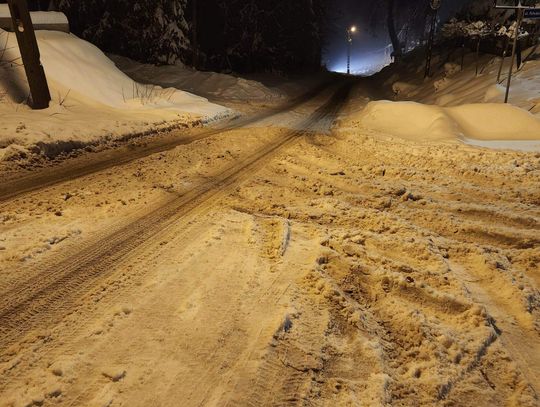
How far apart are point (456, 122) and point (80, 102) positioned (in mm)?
9138

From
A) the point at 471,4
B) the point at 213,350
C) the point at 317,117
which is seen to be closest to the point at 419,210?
the point at 213,350

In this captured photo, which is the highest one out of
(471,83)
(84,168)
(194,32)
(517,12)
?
(194,32)

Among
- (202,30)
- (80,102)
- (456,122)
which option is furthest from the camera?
(202,30)

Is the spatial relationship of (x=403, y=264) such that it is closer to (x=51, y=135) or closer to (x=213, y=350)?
(x=213, y=350)

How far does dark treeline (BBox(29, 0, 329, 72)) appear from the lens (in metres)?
19.2

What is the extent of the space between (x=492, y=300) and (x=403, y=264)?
735 millimetres

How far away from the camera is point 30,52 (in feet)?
24.3

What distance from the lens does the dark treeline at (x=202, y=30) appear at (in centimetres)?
1925

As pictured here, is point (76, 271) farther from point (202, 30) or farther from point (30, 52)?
point (202, 30)

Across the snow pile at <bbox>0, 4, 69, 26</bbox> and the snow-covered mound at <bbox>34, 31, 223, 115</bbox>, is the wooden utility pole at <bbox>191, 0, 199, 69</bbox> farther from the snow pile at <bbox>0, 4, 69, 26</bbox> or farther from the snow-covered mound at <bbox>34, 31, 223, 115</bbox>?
the snow pile at <bbox>0, 4, 69, 26</bbox>

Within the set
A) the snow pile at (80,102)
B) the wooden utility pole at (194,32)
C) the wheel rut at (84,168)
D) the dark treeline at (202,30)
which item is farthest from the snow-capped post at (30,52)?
the wooden utility pole at (194,32)

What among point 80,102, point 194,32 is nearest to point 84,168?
point 80,102

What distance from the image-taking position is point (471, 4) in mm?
18266

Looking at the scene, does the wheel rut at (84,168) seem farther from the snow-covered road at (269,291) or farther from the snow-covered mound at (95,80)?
the snow-covered mound at (95,80)
